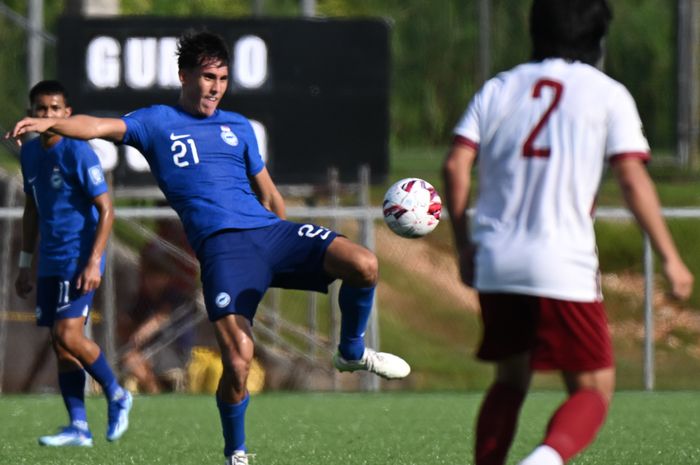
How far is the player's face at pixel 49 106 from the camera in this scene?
852 cm

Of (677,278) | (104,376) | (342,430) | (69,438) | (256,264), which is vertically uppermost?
(677,278)

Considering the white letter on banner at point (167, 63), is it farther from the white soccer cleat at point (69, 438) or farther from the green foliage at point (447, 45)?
the green foliage at point (447, 45)

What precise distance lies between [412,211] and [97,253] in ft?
5.41

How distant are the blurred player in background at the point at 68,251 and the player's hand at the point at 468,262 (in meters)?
3.74

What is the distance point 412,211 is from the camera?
8.23m

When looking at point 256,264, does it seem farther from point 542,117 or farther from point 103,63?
point 103,63

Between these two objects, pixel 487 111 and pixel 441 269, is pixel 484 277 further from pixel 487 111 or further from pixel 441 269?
pixel 441 269

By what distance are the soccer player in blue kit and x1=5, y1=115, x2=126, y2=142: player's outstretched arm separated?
0.5 inches

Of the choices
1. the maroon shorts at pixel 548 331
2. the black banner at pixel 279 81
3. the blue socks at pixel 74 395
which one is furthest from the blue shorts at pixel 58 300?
the black banner at pixel 279 81

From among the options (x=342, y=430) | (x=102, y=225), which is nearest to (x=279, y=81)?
(x=342, y=430)

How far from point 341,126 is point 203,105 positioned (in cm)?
761

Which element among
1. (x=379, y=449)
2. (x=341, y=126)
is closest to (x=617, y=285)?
(x=341, y=126)

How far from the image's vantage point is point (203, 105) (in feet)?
24.0

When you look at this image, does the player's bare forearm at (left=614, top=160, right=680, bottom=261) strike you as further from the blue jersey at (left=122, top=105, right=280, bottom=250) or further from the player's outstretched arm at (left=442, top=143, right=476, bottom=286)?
the blue jersey at (left=122, top=105, right=280, bottom=250)
